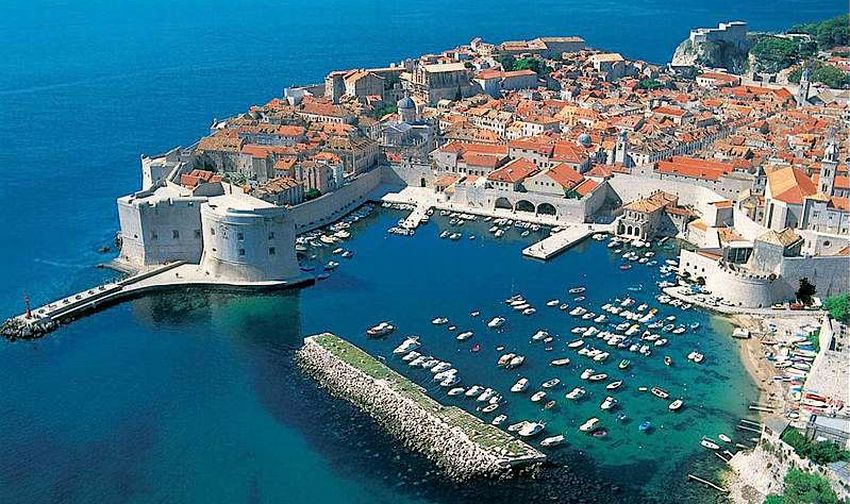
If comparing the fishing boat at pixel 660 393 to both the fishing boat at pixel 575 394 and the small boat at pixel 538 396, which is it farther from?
the small boat at pixel 538 396

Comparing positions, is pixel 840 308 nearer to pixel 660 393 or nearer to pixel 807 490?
pixel 660 393

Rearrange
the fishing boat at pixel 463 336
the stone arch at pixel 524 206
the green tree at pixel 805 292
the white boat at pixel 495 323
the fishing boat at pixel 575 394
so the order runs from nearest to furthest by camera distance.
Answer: the fishing boat at pixel 575 394
the fishing boat at pixel 463 336
the white boat at pixel 495 323
the green tree at pixel 805 292
the stone arch at pixel 524 206

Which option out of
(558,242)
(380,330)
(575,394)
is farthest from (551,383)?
(558,242)

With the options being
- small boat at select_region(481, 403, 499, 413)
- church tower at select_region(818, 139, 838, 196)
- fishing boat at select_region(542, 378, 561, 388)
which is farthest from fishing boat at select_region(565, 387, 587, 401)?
church tower at select_region(818, 139, 838, 196)

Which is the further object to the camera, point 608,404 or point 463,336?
point 463,336

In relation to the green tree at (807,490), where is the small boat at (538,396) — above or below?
below

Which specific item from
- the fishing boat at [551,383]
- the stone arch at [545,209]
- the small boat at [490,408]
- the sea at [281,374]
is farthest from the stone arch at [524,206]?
the small boat at [490,408]

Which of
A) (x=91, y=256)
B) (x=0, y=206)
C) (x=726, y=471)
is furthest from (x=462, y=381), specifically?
(x=0, y=206)

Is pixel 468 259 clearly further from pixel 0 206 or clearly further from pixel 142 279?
pixel 0 206
